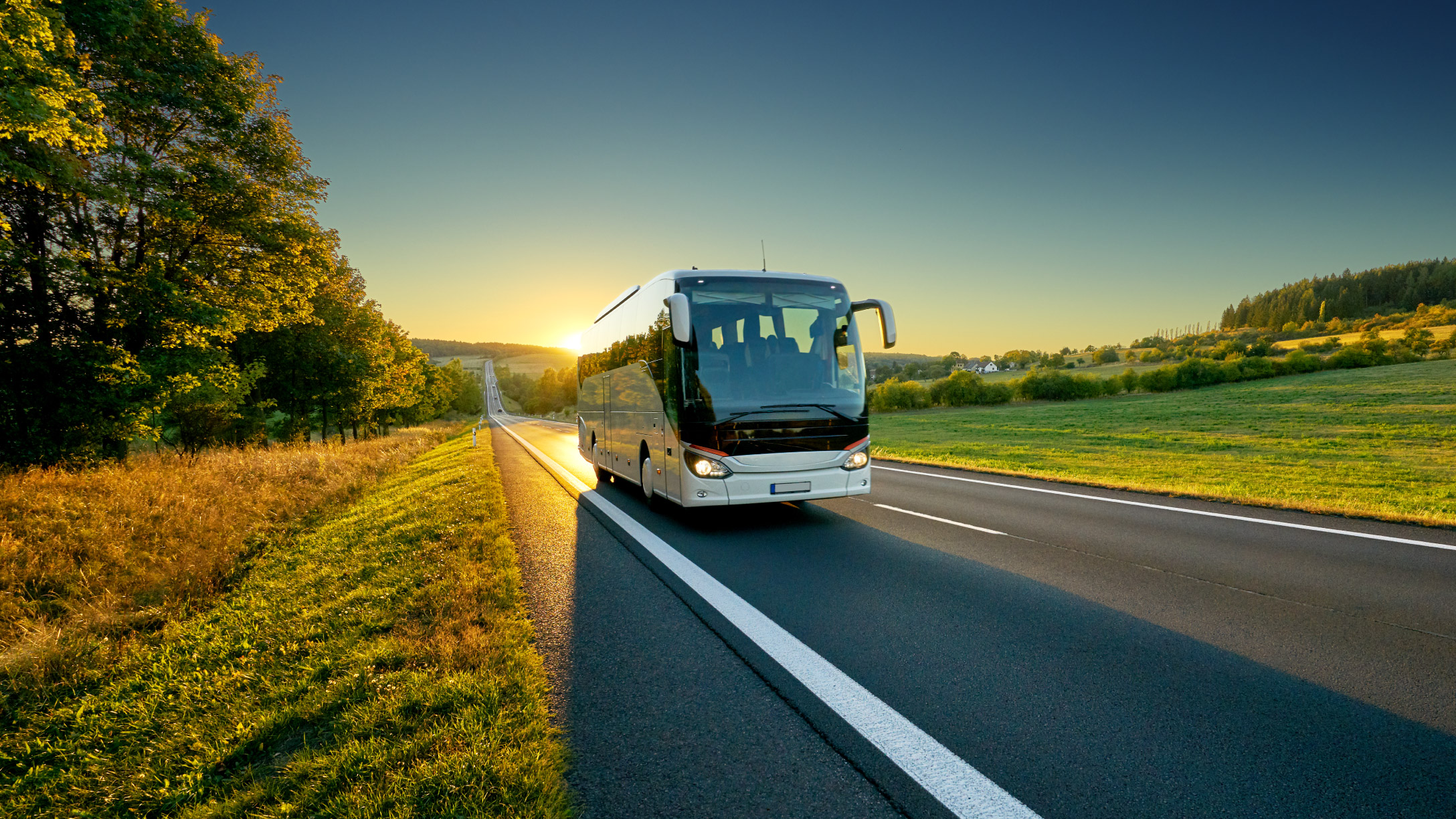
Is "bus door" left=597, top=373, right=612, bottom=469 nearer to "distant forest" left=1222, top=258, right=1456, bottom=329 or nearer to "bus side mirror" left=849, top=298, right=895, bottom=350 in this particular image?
"bus side mirror" left=849, top=298, right=895, bottom=350

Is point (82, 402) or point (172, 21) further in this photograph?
point (172, 21)

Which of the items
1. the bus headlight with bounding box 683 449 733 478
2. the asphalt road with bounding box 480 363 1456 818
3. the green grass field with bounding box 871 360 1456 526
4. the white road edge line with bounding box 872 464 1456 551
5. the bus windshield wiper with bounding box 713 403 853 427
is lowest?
the green grass field with bounding box 871 360 1456 526

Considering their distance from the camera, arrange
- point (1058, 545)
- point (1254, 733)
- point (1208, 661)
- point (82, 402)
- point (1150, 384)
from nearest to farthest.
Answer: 1. point (1254, 733)
2. point (1208, 661)
3. point (1058, 545)
4. point (82, 402)
5. point (1150, 384)

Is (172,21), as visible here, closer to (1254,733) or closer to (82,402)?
(82,402)

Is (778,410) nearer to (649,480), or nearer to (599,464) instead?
(649,480)

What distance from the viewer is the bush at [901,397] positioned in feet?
188

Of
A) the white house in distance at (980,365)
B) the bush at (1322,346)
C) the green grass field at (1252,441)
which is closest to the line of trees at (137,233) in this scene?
the green grass field at (1252,441)

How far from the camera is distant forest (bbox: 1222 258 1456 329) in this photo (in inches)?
4055

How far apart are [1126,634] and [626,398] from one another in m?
7.98

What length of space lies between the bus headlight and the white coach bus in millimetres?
12

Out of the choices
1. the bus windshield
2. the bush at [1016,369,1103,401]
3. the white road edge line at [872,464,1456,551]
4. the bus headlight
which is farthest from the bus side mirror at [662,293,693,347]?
the bush at [1016,369,1103,401]

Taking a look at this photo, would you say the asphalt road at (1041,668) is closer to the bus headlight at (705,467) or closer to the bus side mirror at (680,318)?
the bus headlight at (705,467)

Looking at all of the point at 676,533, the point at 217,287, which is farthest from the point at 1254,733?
the point at 217,287

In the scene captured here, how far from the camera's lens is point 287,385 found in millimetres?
24609
